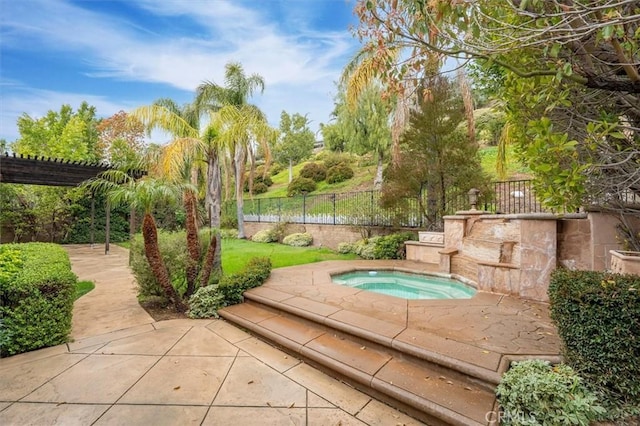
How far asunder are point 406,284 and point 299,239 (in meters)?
6.09

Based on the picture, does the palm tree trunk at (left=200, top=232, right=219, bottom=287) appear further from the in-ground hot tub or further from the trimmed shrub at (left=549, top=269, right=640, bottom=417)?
the trimmed shrub at (left=549, top=269, right=640, bottom=417)

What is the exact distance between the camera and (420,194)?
26.5ft

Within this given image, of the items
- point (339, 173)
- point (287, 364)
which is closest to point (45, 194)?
point (287, 364)

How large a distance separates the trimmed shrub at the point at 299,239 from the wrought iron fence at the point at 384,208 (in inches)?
27.1

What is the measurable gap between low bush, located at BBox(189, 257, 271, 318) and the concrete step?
107cm

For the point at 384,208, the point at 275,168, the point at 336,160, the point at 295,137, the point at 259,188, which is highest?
the point at 295,137

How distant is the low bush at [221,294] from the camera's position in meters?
4.48

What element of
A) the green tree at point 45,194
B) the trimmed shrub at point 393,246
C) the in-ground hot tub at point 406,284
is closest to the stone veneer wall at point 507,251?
the in-ground hot tub at point 406,284

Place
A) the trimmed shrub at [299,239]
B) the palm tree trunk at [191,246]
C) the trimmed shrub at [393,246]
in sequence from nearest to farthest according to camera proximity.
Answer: the palm tree trunk at [191,246], the trimmed shrub at [393,246], the trimmed shrub at [299,239]

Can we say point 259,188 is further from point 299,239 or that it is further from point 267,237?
point 299,239

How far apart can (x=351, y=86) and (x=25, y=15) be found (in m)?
6.10

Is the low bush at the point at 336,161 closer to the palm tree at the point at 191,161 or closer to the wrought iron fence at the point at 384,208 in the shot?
the wrought iron fence at the point at 384,208

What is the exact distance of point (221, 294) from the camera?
15.4 ft

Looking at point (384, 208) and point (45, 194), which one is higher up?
point (45, 194)
